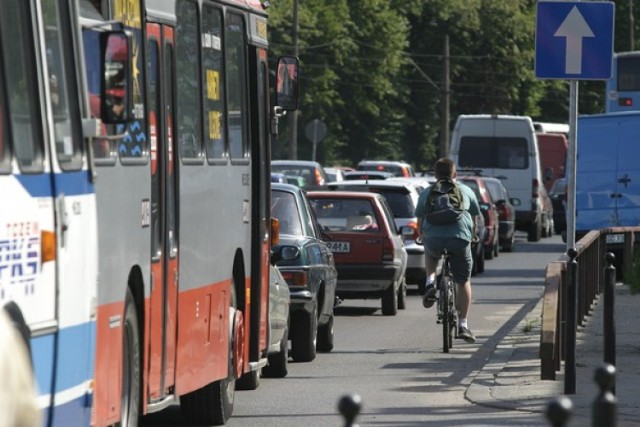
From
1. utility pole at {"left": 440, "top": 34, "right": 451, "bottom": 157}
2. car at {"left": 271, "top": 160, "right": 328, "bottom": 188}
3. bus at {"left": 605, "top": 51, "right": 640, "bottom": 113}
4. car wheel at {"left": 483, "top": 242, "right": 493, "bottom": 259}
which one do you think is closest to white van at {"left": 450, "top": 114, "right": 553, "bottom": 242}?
car at {"left": 271, "top": 160, "right": 328, "bottom": 188}

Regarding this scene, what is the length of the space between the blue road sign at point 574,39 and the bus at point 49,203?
25.9 ft

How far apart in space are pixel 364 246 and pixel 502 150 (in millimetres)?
24627

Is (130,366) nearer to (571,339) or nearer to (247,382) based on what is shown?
(571,339)

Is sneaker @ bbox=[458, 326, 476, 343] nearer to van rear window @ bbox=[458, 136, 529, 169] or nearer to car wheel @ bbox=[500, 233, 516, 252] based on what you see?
car wheel @ bbox=[500, 233, 516, 252]

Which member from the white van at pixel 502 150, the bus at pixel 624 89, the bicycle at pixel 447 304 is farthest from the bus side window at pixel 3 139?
the white van at pixel 502 150

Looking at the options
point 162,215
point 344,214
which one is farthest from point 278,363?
point 344,214

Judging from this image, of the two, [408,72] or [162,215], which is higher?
[162,215]

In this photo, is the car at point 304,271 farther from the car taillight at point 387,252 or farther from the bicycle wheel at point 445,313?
the car taillight at point 387,252

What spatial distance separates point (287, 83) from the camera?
47.7ft

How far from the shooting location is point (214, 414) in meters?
12.1

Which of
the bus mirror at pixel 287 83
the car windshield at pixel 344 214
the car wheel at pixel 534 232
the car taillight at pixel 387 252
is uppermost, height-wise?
the bus mirror at pixel 287 83

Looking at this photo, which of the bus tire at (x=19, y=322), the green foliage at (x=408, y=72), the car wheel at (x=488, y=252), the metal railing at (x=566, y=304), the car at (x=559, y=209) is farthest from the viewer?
the green foliage at (x=408, y=72)

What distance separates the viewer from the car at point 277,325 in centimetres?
1455

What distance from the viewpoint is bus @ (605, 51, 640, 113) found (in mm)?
39750
